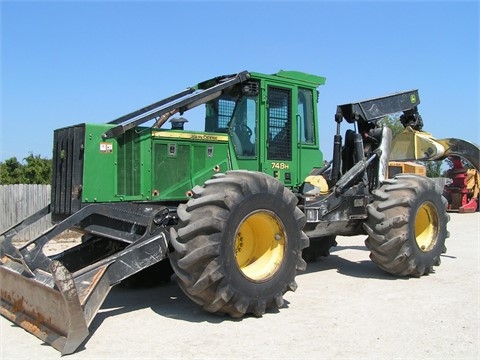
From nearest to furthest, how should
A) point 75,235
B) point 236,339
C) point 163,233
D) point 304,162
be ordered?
point 236,339 < point 163,233 < point 304,162 < point 75,235

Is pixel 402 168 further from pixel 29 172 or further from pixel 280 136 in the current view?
pixel 29 172

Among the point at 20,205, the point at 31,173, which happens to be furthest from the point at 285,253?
the point at 31,173

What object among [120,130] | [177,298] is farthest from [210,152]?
[177,298]

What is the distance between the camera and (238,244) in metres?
6.37

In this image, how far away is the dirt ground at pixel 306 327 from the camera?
4.81 metres

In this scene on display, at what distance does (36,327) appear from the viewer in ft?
17.4

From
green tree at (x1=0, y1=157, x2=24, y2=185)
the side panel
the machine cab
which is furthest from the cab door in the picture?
green tree at (x1=0, y1=157, x2=24, y2=185)

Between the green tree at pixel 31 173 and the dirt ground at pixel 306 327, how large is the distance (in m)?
14.5

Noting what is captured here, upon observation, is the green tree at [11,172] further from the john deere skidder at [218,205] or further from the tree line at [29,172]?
the john deere skidder at [218,205]

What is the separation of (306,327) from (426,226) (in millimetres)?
4368

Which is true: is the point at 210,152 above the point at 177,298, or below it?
above

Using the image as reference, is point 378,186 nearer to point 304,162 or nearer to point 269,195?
point 304,162

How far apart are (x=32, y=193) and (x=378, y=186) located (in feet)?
33.7

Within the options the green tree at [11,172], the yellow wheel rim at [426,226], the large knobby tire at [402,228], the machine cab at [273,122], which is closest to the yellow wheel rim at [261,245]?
the machine cab at [273,122]
